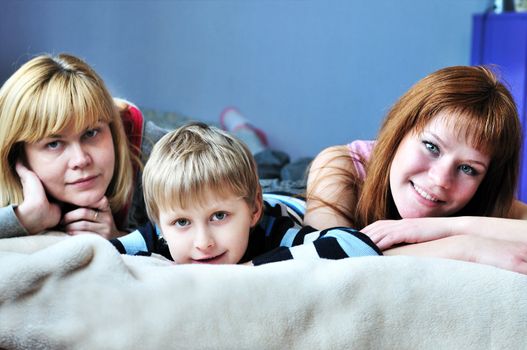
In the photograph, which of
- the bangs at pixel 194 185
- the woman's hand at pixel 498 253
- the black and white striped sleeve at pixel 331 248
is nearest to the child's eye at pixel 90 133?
the bangs at pixel 194 185

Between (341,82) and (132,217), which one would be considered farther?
(341,82)

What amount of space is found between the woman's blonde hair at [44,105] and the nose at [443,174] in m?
0.62

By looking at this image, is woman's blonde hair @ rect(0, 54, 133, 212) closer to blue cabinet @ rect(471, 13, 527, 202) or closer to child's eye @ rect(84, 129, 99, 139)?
child's eye @ rect(84, 129, 99, 139)

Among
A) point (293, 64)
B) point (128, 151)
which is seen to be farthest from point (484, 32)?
point (128, 151)

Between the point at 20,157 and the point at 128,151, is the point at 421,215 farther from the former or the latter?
the point at 20,157

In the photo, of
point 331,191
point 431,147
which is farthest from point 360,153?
point 431,147

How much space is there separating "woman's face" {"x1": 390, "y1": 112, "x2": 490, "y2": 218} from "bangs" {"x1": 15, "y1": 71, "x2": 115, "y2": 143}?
562mm

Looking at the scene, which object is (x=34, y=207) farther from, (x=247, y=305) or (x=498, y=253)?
(x=498, y=253)

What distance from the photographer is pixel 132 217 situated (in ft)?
5.27

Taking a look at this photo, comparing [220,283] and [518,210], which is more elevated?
[220,283]

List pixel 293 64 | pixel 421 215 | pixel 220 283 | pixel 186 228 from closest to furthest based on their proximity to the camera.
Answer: pixel 220 283 → pixel 186 228 → pixel 421 215 → pixel 293 64

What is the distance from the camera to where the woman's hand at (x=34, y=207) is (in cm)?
134

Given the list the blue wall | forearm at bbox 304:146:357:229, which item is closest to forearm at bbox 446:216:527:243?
forearm at bbox 304:146:357:229

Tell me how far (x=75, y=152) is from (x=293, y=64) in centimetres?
205
